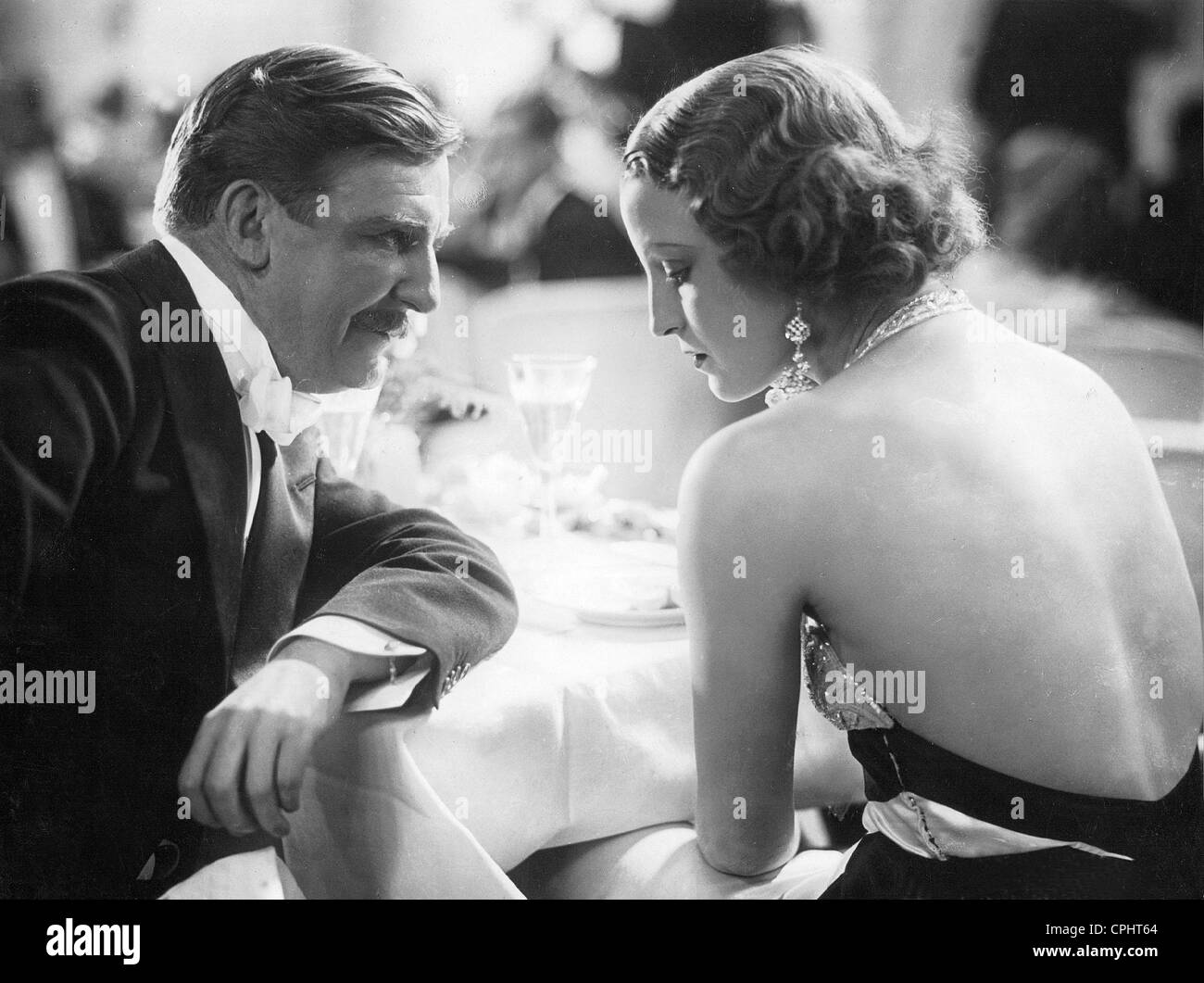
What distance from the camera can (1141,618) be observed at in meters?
1.21

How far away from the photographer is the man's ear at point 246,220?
1.33 m

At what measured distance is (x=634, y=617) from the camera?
133 cm

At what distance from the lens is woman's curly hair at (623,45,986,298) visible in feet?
3.96

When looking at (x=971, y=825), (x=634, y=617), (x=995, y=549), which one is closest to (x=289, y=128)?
(x=634, y=617)

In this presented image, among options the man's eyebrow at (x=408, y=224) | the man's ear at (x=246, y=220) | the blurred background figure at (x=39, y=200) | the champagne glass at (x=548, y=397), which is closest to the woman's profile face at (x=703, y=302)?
the champagne glass at (x=548, y=397)

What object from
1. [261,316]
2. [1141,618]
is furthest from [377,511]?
[1141,618]

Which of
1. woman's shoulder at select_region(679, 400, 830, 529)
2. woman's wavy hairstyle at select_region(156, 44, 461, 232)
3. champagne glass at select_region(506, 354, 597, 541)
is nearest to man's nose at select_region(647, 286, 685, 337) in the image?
champagne glass at select_region(506, 354, 597, 541)

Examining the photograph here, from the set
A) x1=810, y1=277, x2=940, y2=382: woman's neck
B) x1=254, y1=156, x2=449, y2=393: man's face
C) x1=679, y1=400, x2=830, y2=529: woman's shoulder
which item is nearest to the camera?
x1=679, y1=400, x2=830, y2=529: woman's shoulder

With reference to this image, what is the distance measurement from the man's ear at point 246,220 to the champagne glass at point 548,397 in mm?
344

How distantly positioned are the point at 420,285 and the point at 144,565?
0.50m

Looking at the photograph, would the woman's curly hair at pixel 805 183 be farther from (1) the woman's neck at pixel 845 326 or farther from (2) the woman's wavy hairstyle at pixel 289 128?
(2) the woman's wavy hairstyle at pixel 289 128

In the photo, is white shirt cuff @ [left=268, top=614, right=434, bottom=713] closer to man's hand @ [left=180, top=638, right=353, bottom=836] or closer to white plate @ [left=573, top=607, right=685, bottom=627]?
man's hand @ [left=180, top=638, right=353, bottom=836]

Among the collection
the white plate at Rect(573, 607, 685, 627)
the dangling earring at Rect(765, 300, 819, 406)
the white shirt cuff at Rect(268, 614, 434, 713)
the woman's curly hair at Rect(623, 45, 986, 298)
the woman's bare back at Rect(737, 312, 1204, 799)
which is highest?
the woman's curly hair at Rect(623, 45, 986, 298)
